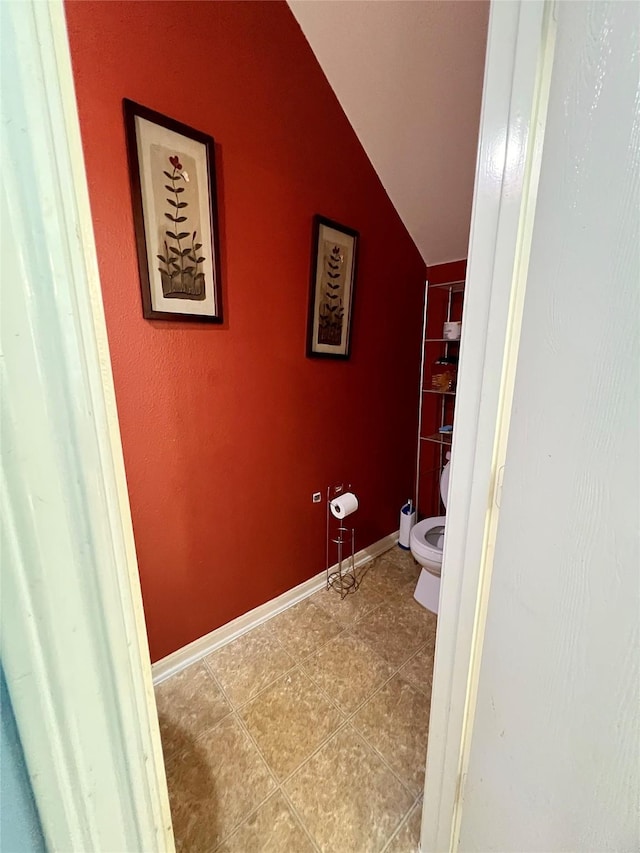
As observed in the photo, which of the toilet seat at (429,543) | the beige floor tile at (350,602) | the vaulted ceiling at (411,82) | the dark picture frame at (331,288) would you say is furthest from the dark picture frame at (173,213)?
the beige floor tile at (350,602)

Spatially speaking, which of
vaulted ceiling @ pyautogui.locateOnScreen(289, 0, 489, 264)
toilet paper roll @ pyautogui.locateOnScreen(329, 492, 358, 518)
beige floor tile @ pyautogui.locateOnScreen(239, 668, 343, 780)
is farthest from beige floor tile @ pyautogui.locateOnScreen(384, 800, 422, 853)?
vaulted ceiling @ pyautogui.locateOnScreen(289, 0, 489, 264)

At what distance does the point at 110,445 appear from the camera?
0.39 m

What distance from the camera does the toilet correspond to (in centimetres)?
174

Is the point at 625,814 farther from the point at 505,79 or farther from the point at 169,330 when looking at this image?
the point at 169,330

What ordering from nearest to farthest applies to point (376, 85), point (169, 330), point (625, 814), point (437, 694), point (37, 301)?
point (37, 301) → point (625, 814) → point (437, 694) → point (169, 330) → point (376, 85)

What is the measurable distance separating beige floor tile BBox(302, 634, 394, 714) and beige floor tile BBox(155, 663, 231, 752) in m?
0.40

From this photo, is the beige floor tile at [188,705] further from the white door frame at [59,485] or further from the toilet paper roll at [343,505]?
the white door frame at [59,485]

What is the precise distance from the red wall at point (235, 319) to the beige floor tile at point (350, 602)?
0.16 meters

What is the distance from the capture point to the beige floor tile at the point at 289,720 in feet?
3.95

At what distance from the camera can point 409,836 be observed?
1.01 m

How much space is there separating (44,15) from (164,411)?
3.72 feet

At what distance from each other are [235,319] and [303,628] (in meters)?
1.56

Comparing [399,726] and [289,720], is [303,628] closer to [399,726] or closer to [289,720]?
[289,720]

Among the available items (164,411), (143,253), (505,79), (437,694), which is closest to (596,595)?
(437,694)
